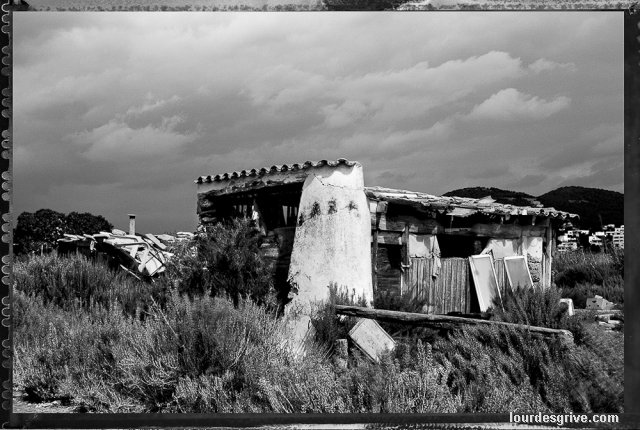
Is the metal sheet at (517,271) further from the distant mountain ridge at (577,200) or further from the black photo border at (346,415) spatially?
the black photo border at (346,415)

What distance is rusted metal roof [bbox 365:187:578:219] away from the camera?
36.6 ft

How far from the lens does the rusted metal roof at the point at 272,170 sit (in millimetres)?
10200

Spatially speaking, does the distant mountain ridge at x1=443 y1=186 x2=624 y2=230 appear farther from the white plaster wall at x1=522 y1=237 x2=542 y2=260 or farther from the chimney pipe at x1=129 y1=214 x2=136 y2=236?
the chimney pipe at x1=129 y1=214 x2=136 y2=236

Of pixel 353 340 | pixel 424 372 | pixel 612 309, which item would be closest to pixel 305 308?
pixel 353 340

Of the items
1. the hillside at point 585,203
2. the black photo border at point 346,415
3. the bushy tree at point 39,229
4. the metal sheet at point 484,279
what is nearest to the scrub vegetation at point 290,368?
the black photo border at point 346,415

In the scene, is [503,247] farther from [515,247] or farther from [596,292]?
[596,292]

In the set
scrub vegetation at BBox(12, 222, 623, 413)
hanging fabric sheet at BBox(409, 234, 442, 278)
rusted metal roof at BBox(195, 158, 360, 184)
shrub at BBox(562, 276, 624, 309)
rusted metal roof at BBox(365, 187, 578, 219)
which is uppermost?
rusted metal roof at BBox(195, 158, 360, 184)

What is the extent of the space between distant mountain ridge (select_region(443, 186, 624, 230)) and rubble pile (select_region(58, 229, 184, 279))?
7130mm

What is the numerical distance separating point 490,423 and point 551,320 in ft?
18.9

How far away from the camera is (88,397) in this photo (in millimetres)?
6898

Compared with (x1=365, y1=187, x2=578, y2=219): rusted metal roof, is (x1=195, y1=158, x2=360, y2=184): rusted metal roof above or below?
A: above

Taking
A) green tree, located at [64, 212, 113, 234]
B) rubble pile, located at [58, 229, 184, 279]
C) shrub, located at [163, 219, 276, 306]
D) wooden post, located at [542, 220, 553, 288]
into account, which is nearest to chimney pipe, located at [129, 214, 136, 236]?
rubble pile, located at [58, 229, 184, 279]

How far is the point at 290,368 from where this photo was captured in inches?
255

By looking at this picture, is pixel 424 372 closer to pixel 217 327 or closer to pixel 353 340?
pixel 217 327
